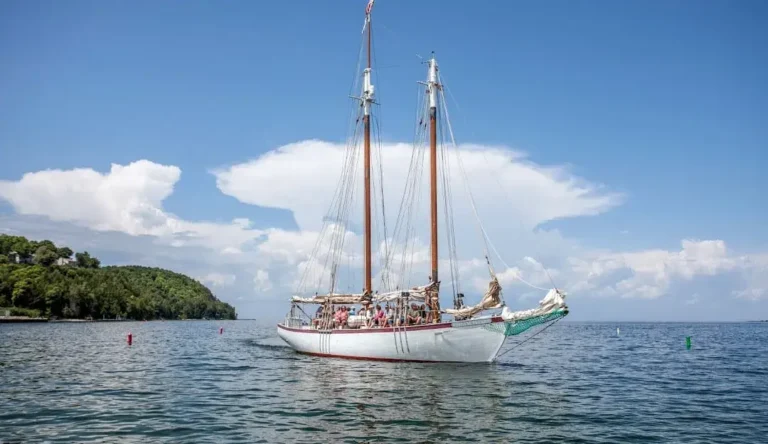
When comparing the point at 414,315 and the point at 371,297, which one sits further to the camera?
the point at 371,297

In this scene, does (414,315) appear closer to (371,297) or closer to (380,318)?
(380,318)

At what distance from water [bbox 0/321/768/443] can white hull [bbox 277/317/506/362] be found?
4.40 ft

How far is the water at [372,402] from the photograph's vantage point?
2203cm

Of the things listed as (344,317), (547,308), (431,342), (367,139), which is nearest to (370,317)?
(344,317)

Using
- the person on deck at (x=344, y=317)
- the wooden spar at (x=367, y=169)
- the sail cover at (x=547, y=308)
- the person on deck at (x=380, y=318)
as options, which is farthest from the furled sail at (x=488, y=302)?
the wooden spar at (x=367, y=169)

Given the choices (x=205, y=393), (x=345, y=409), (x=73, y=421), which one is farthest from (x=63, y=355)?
(x=345, y=409)

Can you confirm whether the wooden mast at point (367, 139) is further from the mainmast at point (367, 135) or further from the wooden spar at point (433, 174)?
the wooden spar at point (433, 174)

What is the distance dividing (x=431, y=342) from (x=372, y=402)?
635 inches

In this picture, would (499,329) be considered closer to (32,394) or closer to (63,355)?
(32,394)

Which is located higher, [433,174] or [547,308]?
[433,174]

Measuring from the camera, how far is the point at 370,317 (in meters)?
52.1

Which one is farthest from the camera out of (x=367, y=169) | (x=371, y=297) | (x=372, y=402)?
(x=367, y=169)

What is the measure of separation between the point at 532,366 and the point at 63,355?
42.1 metres

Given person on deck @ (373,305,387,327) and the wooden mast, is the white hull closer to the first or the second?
person on deck @ (373,305,387,327)
